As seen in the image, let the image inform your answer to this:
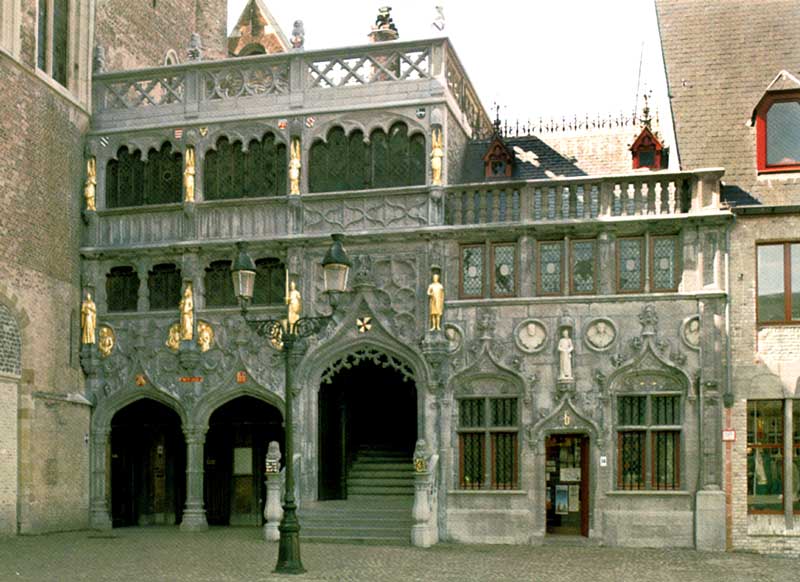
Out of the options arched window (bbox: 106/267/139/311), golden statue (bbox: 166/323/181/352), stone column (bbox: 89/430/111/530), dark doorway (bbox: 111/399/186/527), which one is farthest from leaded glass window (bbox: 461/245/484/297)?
stone column (bbox: 89/430/111/530)

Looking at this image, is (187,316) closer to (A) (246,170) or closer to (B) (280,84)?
(A) (246,170)

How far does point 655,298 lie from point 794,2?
7871mm

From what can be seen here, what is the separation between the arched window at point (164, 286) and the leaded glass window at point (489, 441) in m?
6.79

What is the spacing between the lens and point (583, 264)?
78.4 ft

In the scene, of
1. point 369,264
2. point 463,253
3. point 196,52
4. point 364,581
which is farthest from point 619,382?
point 196,52

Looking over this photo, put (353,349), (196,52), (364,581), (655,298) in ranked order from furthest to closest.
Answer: (196,52) → (353,349) → (655,298) → (364,581)

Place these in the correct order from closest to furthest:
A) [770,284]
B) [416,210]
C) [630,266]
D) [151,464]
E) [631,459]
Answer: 1. [770,284]
2. [631,459]
3. [630,266]
4. [416,210]
5. [151,464]

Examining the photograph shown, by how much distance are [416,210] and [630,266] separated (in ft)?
14.7

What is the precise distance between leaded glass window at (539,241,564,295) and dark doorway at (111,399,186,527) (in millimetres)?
9488

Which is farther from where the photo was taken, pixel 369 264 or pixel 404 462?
Result: pixel 404 462

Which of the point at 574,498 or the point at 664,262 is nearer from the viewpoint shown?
the point at 664,262

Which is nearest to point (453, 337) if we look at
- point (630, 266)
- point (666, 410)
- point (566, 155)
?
point (630, 266)

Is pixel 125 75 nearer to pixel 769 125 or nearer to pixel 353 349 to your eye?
pixel 353 349

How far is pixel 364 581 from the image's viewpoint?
58.0 feet
